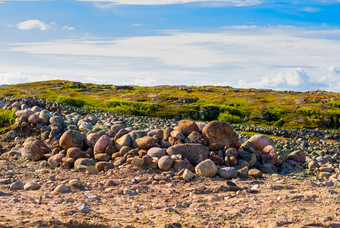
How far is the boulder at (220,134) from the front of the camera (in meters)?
14.3

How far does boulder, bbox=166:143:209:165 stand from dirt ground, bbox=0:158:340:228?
4.38 ft

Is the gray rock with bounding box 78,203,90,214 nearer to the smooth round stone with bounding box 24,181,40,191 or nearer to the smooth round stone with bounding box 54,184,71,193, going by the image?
the smooth round stone with bounding box 54,184,71,193

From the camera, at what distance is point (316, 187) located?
1049cm

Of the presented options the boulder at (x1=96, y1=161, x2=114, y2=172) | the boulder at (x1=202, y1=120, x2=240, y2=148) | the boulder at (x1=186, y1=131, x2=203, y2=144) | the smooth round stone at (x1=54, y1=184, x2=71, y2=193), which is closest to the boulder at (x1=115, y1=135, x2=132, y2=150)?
the boulder at (x1=96, y1=161, x2=114, y2=172)

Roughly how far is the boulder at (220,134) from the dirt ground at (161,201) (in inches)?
99.6

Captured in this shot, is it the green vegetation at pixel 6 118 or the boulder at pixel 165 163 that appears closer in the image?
the boulder at pixel 165 163

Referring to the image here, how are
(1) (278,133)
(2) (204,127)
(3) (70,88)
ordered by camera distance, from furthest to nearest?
1. (3) (70,88)
2. (1) (278,133)
3. (2) (204,127)

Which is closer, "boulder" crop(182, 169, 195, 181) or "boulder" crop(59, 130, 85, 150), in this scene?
"boulder" crop(182, 169, 195, 181)

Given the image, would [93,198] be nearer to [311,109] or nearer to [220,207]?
[220,207]

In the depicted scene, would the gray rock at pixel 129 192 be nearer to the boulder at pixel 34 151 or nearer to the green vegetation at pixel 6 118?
the boulder at pixel 34 151

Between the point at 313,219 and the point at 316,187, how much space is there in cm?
369

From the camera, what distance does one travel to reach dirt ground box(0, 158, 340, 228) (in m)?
7.24

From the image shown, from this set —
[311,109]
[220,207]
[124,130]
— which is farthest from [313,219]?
[311,109]

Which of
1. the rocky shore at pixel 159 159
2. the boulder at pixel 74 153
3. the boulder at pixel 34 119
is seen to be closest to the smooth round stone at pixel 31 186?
the rocky shore at pixel 159 159
